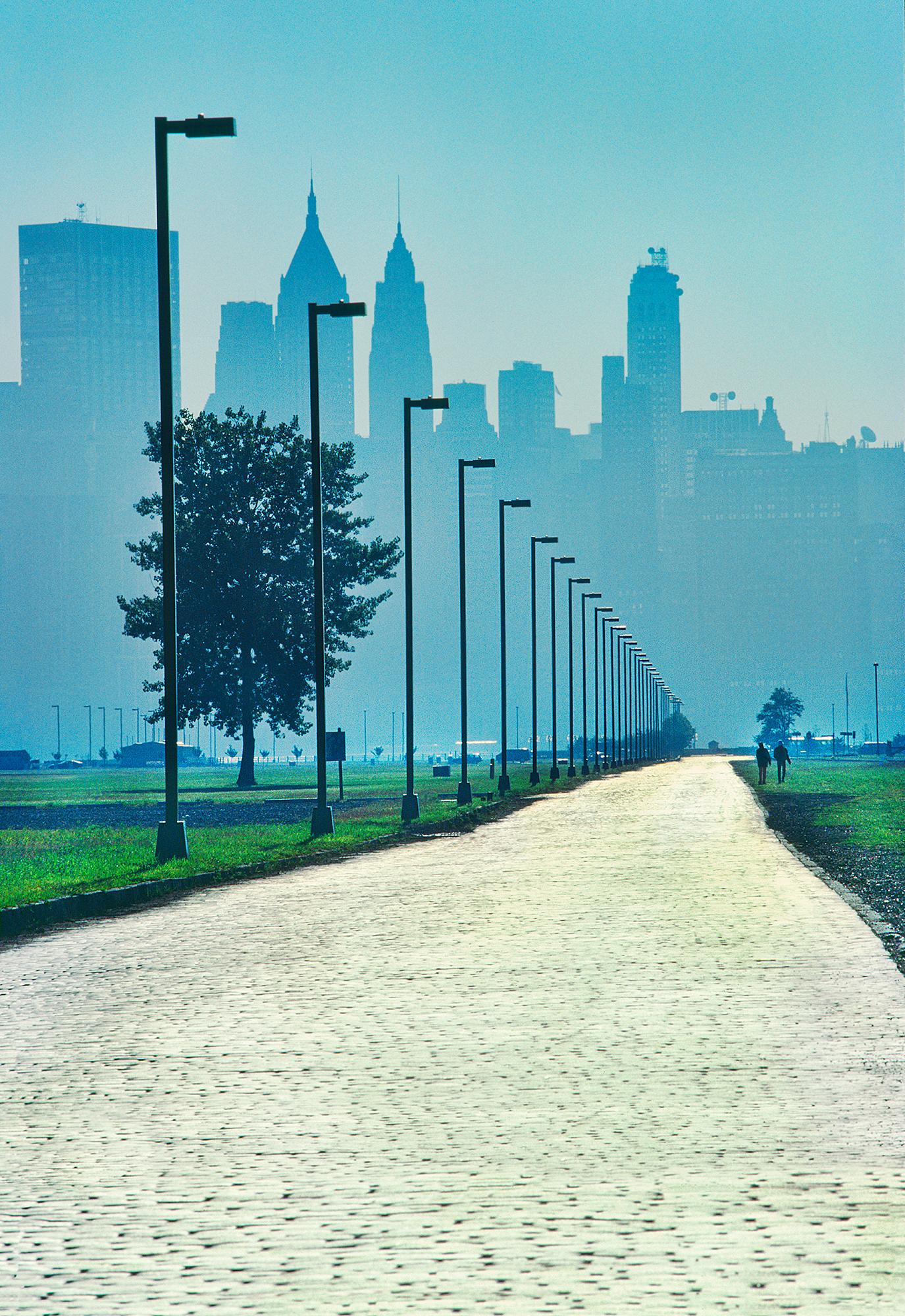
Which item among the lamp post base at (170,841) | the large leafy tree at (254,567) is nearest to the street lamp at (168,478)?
the lamp post base at (170,841)

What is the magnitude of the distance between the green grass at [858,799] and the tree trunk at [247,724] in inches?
872

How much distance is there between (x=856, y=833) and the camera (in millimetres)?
34406

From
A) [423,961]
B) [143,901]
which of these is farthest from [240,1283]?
[143,901]

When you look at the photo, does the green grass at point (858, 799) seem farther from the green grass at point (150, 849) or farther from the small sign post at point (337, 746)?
the small sign post at point (337, 746)

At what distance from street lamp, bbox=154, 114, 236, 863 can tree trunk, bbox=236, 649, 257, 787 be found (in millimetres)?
56979

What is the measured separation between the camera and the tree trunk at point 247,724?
84.4 m

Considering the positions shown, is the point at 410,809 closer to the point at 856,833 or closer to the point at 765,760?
the point at 856,833

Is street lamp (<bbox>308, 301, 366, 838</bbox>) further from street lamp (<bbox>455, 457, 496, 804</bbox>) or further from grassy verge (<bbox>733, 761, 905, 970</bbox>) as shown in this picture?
street lamp (<bbox>455, 457, 496, 804</bbox>)

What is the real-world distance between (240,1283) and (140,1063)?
4017mm

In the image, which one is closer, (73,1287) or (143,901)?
(73,1287)

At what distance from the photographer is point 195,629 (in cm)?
8338

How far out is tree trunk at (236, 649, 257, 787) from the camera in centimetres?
8438

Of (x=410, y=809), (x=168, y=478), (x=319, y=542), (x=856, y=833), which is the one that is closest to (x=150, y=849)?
(x=168, y=478)

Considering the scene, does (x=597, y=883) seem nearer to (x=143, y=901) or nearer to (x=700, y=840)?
(x=143, y=901)
